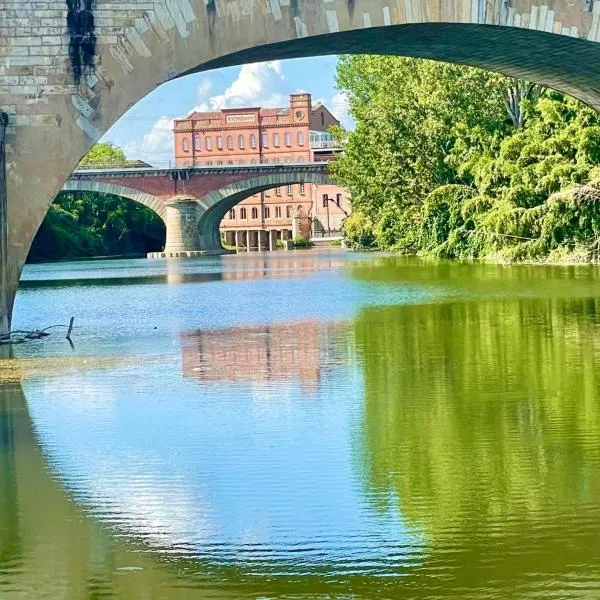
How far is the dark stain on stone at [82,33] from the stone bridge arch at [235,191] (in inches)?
2018

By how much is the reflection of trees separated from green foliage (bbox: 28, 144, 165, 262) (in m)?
54.2

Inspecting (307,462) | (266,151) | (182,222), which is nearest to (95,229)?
(182,222)

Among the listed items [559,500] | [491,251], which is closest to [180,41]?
[559,500]

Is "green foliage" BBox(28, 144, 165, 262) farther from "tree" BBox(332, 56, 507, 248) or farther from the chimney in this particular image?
the chimney

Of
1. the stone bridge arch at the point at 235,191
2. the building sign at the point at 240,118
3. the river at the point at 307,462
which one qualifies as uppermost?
the building sign at the point at 240,118

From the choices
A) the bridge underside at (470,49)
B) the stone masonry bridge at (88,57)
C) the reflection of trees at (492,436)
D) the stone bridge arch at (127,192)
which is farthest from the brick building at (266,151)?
the reflection of trees at (492,436)

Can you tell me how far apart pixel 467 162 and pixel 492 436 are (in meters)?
31.2

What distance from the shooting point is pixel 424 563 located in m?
6.69

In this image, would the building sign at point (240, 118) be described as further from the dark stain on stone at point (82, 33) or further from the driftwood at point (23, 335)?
the dark stain on stone at point (82, 33)

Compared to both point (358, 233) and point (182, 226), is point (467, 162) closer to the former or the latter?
point (358, 233)

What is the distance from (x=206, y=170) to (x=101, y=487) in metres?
62.9

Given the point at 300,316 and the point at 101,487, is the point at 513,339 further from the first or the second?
the point at 101,487

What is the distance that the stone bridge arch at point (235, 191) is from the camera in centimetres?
6944

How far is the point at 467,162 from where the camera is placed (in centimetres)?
4053
